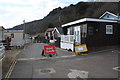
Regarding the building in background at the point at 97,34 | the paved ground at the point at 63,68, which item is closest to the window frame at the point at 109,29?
the building in background at the point at 97,34

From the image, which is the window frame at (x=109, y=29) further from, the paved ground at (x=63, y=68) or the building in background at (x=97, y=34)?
the paved ground at (x=63, y=68)

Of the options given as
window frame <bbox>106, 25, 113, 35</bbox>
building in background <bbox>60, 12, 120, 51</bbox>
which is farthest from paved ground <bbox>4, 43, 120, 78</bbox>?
window frame <bbox>106, 25, 113, 35</bbox>

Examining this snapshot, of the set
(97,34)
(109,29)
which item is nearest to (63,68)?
(97,34)

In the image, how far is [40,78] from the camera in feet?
19.8

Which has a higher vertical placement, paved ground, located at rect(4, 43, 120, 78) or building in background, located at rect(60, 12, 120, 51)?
building in background, located at rect(60, 12, 120, 51)

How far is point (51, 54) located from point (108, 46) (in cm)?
723

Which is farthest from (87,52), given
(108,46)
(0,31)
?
(0,31)

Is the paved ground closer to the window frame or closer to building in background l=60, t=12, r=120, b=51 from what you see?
building in background l=60, t=12, r=120, b=51

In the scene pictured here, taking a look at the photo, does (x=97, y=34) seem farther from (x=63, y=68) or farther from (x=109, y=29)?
(x=63, y=68)

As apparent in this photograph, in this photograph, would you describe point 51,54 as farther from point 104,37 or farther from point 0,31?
point 0,31

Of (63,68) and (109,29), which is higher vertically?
(109,29)

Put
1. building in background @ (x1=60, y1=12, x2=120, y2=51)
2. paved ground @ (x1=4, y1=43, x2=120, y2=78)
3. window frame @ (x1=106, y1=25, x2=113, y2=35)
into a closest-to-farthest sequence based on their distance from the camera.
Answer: paved ground @ (x1=4, y1=43, x2=120, y2=78), building in background @ (x1=60, y1=12, x2=120, y2=51), window frame @ (x1=106, y1=25, x2=113, y2=35)

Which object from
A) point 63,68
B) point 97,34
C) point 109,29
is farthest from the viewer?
point 109,29

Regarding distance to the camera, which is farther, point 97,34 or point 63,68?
point 97,34
